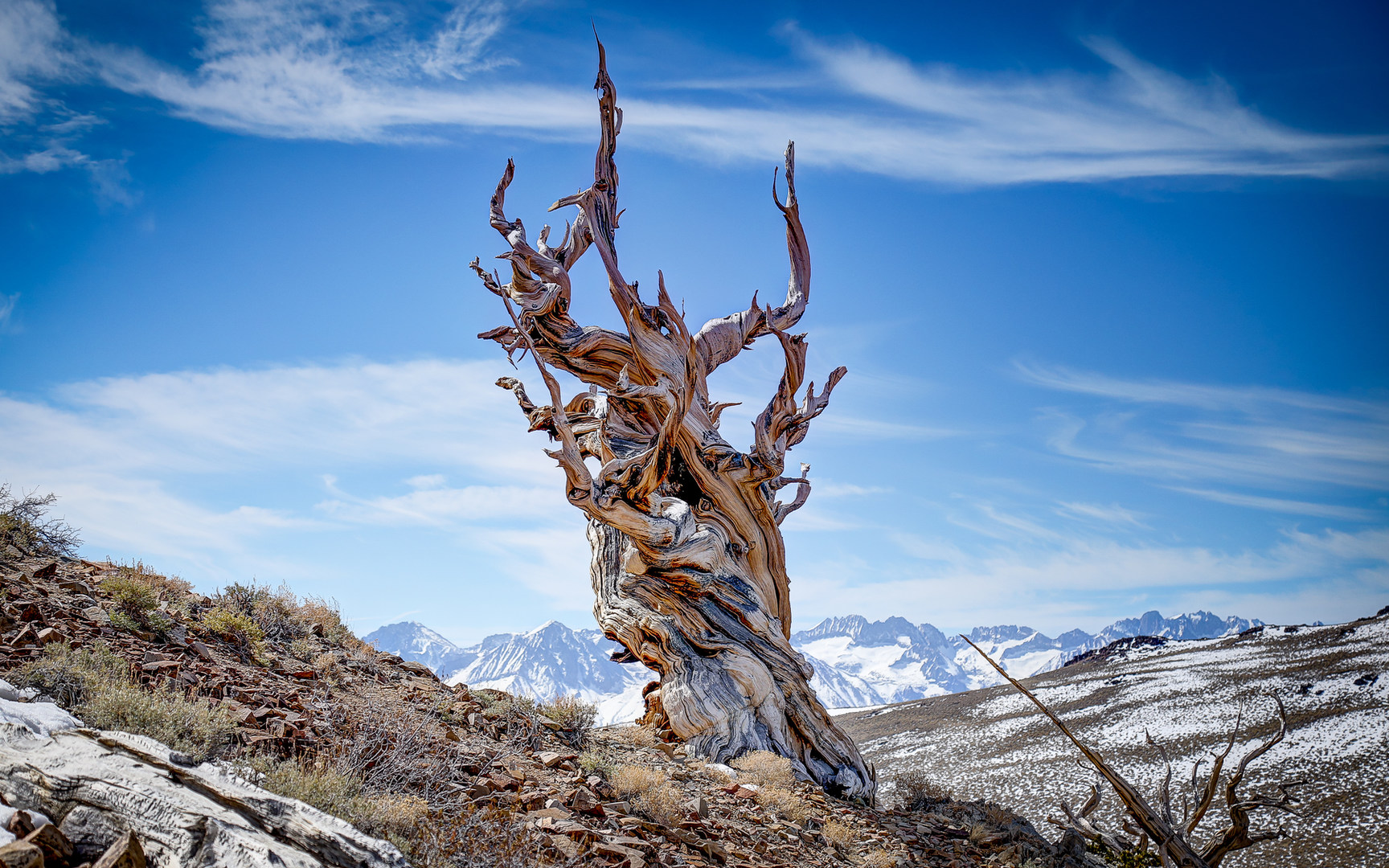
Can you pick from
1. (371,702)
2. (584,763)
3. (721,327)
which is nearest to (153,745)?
(371,702)

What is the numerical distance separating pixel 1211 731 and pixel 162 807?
22971 mm

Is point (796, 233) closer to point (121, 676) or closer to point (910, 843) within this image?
point (910, 843)

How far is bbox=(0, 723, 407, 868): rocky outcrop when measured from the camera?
3.23 m

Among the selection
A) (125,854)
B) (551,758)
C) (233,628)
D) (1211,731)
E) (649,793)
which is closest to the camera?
(125,854)

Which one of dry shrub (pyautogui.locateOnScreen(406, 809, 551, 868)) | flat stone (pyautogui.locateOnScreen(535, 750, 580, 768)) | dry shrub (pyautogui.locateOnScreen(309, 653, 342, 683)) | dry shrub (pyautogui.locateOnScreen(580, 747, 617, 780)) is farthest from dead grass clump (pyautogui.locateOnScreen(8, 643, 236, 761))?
dry shrub (pyautogui.locateOnScreen(580, 747, 617, 780))

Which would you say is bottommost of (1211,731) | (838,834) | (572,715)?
(838,834)

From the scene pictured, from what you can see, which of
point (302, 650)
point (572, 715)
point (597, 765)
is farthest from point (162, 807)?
point (572, 715)

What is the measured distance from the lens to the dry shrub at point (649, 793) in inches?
232

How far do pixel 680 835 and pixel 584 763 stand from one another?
4.23ft

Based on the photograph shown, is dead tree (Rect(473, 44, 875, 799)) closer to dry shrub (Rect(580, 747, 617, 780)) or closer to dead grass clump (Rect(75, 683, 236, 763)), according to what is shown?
dry shrub (Rect(580, 747, 617, 780))

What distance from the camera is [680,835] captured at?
5590 millimetres

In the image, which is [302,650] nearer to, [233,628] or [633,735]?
[233,628]

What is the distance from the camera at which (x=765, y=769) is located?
329 inches

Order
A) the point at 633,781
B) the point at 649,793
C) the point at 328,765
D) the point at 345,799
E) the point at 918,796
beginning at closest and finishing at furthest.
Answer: the point at 345,799
the point at 328,765
the point at 649,793
the point at 633,781
the point at 918,796
